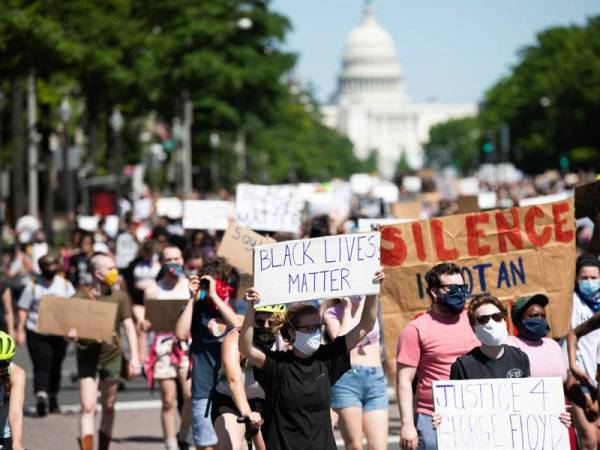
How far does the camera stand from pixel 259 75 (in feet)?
198

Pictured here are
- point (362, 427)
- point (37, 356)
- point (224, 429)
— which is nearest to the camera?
point (224, 429)

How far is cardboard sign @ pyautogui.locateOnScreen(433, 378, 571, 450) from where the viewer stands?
7.82 m

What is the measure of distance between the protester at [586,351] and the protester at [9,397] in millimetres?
3343

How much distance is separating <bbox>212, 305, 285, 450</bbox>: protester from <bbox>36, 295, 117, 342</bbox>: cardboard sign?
2696 millimetres

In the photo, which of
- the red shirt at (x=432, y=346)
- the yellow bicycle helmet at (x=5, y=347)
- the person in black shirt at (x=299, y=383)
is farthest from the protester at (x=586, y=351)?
the yellow bicycle helmet at (x=5, y=347)

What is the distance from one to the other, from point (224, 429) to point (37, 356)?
252 inches

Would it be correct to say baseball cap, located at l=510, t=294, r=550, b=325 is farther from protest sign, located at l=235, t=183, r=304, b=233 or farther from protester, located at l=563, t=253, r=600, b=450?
protest sign, located at l=235, t=183, r=304, b=233

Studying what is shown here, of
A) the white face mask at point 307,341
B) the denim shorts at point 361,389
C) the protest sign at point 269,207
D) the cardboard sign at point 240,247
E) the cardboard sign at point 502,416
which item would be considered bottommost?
the cardboard sign at point 502,416

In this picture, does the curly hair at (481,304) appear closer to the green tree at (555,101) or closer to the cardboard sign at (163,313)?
the cardboard sign at (163,313)

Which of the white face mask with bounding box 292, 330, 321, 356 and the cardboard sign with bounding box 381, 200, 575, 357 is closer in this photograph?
the white face mask with bounding box 292, 330, 321, 356

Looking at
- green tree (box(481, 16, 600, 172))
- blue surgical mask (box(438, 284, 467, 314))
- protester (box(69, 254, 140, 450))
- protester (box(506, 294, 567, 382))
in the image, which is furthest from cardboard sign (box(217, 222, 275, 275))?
green tree (box(481, 16, 600, 172))

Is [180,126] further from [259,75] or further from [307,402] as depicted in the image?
[307,402]

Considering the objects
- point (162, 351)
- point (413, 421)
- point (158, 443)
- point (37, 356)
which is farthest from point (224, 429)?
point (37, 356)

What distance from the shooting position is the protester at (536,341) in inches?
342
